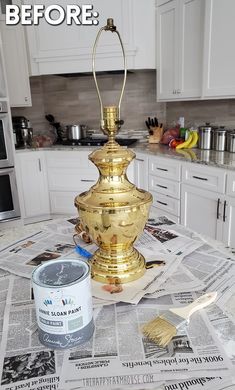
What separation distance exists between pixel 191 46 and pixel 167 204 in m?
1.28

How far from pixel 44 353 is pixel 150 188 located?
7.34ft

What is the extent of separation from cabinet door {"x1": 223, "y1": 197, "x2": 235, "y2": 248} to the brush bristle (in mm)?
1487

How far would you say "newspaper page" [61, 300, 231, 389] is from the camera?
→ 1.53 feet

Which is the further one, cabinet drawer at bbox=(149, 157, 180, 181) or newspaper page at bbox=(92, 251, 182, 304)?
cabinet drawer at bbox=(149, 157, 180, 181)

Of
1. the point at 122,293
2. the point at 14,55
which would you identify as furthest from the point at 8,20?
the point at 122,293

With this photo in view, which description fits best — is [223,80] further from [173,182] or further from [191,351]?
[191,351]

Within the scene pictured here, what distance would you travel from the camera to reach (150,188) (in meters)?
2.69

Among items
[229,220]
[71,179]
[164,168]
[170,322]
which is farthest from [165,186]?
[170,322]

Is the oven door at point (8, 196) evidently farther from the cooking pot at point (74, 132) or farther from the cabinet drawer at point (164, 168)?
the cabinet drawer at point (164, 168)

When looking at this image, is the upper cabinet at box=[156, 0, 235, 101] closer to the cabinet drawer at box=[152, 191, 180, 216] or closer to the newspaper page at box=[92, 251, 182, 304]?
the cabinet drawer at box=[152, 191, 180, 216]

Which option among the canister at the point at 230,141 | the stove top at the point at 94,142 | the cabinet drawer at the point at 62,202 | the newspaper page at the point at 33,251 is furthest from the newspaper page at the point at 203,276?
the cabinet drawer at the point at 62,202

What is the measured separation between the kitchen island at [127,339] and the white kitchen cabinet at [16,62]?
2524mm

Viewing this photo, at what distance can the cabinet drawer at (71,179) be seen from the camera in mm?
2994

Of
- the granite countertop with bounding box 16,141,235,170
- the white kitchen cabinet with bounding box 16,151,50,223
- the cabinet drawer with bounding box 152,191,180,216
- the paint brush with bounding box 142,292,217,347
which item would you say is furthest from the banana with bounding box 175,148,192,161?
the paint brush with bounding box 142,292,217,347
